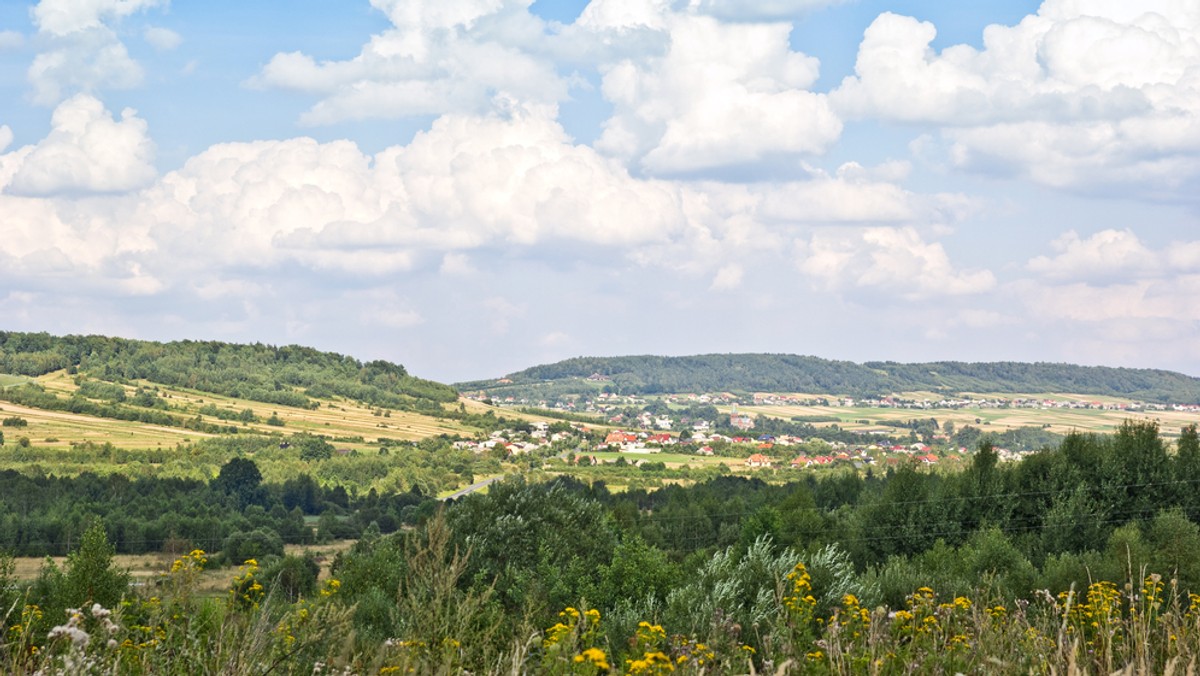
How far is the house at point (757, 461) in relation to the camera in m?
169

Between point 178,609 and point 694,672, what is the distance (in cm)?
304

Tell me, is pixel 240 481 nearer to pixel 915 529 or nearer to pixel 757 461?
pixel 757 461

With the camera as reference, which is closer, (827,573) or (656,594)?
(827,573)

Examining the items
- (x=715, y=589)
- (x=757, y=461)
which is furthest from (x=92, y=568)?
(x=757, y=461)

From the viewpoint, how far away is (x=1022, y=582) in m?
34.0

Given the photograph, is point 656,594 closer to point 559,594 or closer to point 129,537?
point 559,594

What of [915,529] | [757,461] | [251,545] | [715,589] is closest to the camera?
[715,589]

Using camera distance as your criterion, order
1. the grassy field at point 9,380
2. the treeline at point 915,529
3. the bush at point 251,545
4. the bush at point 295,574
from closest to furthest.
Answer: the treeline at point 915,529 → the bush at point 295,574 → the bush at point 251,545 → the grassy field at point 9,380

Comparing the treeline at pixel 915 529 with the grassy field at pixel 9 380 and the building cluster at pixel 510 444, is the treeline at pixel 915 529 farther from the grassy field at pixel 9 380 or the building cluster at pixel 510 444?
the grassy field at pixel 9 380

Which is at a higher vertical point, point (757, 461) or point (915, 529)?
point (915, 529)

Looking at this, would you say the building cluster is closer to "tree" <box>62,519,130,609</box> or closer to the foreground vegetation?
the foreground vegetation

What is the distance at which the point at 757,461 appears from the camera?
6757 inches

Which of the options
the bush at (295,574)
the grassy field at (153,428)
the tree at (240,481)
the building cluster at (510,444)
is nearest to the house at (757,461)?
the building cluster at (510,444)

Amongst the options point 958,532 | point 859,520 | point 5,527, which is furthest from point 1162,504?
point 5,527
